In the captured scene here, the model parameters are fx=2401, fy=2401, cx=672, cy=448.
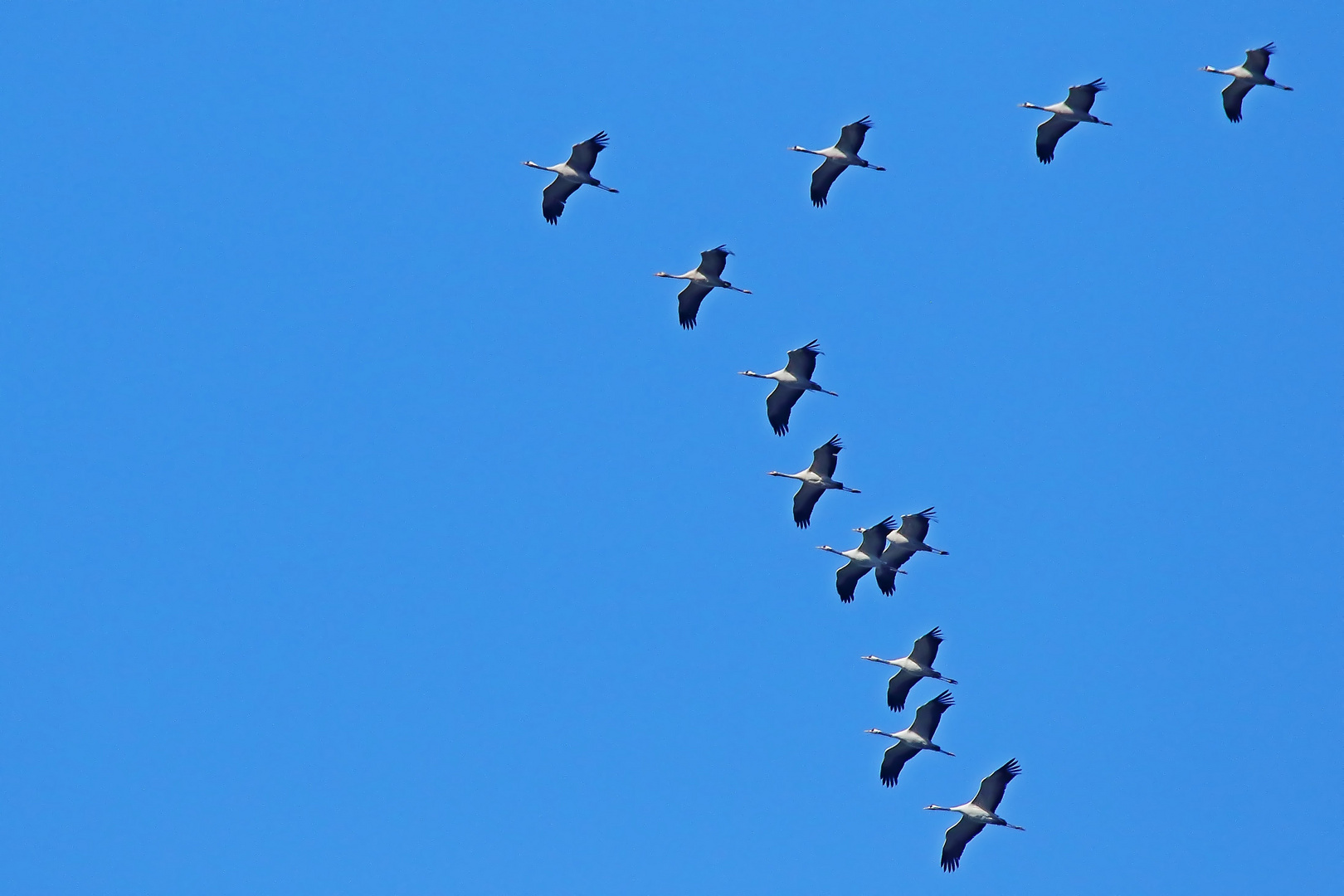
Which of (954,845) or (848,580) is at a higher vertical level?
(848,580)

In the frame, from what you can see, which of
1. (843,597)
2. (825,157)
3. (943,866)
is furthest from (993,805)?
(825,157)

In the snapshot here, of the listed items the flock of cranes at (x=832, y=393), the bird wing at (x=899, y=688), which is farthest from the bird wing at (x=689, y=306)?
the bird wing at (x=899, y=688)

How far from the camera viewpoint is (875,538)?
5131 centimetres

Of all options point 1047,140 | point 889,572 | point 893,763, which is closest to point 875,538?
point 889,572

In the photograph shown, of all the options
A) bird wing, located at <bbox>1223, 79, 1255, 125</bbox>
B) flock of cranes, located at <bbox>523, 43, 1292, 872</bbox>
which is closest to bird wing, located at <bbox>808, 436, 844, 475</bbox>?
flock of cranes, located at <bbox>523, 43, 1292, 872</bbox>

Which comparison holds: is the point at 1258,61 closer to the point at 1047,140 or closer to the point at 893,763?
the point at 1047,140

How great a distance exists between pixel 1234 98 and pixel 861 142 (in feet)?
27.0

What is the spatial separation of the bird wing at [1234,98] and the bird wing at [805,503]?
1197cm

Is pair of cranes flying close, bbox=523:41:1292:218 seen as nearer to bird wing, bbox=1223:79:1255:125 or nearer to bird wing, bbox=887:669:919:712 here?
bird wing, bbox=1223:79:1255:125

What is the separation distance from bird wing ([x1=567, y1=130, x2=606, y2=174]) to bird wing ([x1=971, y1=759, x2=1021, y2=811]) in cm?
1512

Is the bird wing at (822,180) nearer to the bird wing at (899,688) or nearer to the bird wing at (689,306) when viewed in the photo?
the bird wing at (689,306)

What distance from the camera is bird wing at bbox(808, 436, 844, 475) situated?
50.7 m

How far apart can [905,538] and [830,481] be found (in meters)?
2.01

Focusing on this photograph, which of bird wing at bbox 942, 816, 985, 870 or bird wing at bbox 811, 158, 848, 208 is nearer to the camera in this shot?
bird wing at bbox 942, 816, 985, 870
